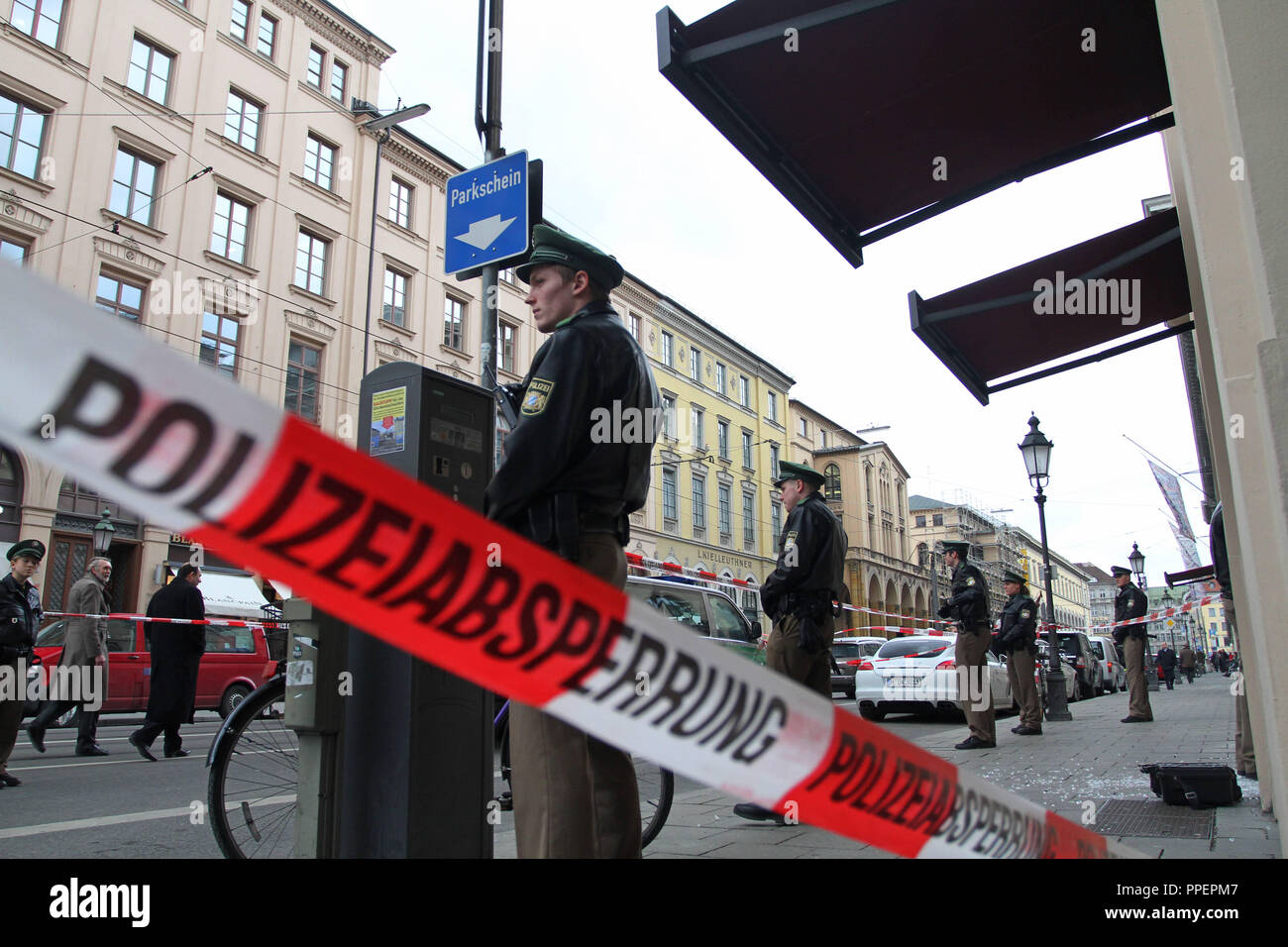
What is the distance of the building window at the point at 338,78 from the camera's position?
25.8 metres

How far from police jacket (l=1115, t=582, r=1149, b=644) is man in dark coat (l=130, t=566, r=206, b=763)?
34.4ft

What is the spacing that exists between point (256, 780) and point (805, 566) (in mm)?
3114

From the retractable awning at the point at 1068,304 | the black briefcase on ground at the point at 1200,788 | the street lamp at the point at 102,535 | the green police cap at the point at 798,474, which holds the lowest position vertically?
the black briefcase on ground at the point at 1200,788

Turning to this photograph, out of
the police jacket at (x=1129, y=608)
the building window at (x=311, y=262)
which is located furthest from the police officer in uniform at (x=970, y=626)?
the building window at (x=311, y=262)

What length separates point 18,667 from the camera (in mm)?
6254

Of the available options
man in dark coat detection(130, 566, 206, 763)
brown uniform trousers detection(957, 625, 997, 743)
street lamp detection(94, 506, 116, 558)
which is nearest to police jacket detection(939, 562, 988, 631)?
brown uniform trousers detection(957, 625, 997, 743)

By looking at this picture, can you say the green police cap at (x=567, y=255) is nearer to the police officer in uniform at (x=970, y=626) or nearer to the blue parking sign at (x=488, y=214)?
the blue parking sign at (x=488, y=214)

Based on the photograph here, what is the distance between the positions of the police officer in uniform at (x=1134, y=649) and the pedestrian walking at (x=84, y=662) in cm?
1149

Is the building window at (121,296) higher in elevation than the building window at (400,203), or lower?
lower

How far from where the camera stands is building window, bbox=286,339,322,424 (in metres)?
22.7

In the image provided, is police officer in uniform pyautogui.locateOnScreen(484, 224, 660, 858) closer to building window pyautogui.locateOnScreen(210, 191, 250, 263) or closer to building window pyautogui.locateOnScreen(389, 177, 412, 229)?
building window pyautogui.locateOnScreen(210, 191, 250, 263)

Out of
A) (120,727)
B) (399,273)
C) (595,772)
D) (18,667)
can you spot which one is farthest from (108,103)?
(595,772)
